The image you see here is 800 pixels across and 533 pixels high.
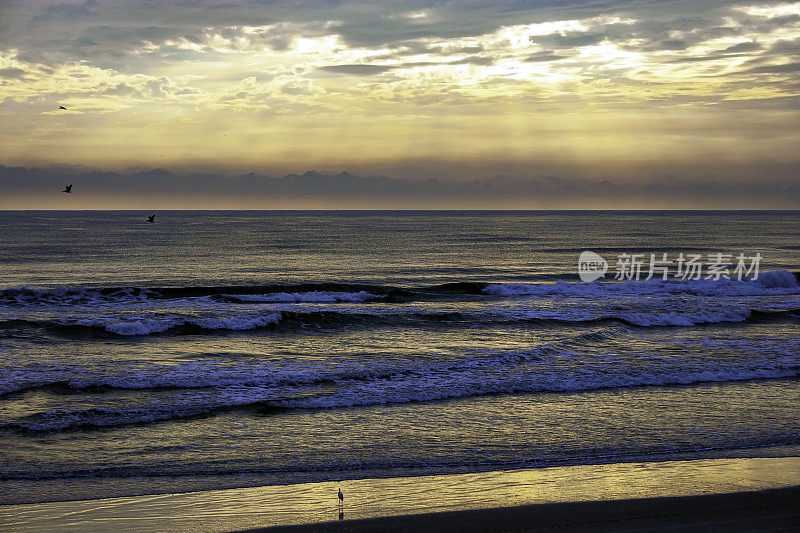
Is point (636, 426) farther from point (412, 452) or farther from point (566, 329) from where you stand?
point (566, 329)

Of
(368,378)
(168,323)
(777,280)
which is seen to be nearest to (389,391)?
(368,378)

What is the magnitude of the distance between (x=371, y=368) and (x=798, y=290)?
100ft

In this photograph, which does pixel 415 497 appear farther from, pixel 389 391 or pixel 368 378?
pixel 368 378

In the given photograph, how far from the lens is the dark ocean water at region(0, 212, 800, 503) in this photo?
35.7 feet

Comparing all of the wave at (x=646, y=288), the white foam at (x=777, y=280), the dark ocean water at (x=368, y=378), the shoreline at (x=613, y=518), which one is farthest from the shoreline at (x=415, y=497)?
the white foam at (x=777, y=280)

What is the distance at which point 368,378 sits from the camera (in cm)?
1633

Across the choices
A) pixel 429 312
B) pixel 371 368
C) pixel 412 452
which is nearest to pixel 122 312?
pixel 429 312

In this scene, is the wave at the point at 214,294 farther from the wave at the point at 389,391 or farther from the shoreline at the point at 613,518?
the shoreline at the point at 613,518

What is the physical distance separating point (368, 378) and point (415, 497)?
725cm

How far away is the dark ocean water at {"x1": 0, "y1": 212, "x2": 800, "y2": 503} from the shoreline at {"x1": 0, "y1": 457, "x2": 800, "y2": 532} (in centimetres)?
45

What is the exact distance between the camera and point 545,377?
1642 cm

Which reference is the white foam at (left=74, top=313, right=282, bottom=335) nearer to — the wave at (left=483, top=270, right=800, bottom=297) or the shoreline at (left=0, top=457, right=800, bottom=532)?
the wave at (left=483, top=270, right=800, bottom=297)

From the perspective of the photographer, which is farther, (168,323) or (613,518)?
(168,323)

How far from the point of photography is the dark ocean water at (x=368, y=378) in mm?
10891
